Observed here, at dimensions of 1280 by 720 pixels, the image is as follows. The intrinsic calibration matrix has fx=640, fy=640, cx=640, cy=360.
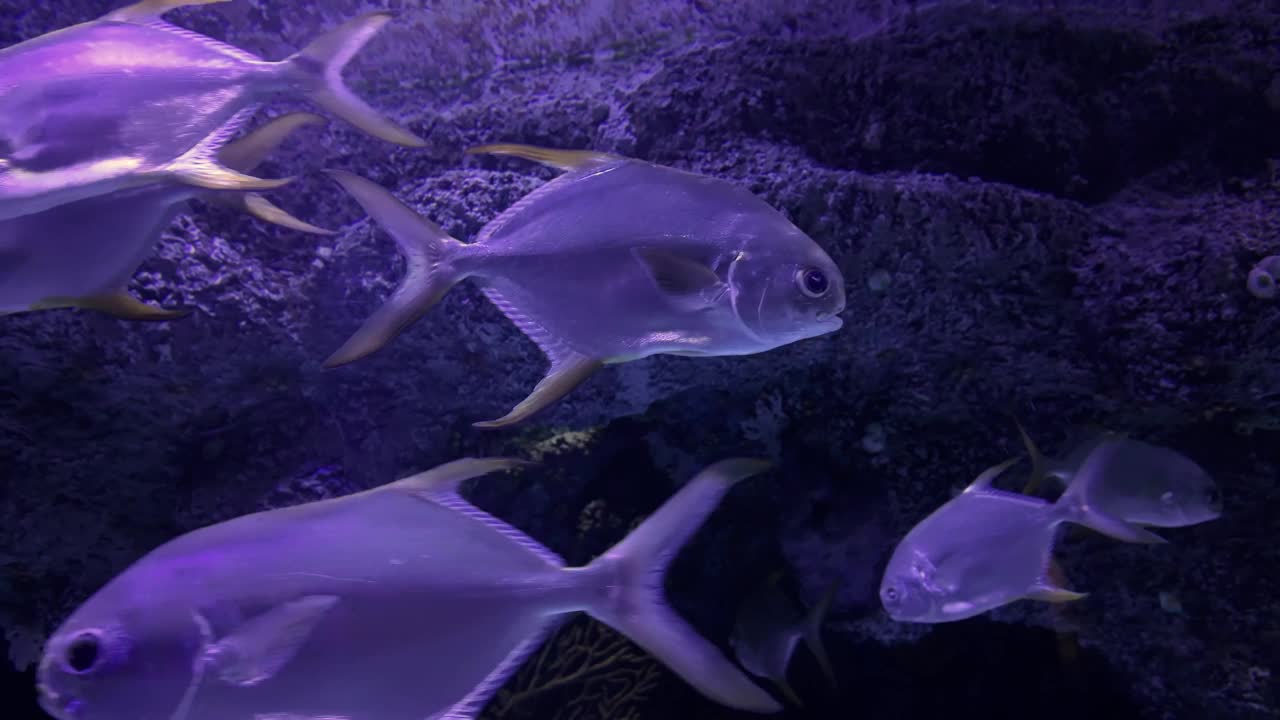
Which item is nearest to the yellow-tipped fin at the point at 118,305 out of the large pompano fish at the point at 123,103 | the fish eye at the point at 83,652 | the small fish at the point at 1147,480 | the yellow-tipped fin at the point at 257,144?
the large pompano fish at the point at 123,103

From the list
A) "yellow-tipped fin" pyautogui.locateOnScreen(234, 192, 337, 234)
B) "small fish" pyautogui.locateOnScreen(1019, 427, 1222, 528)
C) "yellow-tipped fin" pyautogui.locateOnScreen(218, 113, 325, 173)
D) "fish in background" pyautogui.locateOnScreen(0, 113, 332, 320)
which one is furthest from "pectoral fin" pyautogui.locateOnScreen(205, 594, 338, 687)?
"small fish" pyautogui.locateOnScreen(1019, 427, 1222, 528)

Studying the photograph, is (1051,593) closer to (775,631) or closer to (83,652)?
(775,631)

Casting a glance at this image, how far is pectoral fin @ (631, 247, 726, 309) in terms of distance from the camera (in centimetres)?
136

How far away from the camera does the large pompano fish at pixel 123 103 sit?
51.1 inches

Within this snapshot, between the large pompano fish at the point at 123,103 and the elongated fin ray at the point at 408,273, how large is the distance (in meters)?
0.23

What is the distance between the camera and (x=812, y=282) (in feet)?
4.46

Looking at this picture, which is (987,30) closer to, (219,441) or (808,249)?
(808,249)

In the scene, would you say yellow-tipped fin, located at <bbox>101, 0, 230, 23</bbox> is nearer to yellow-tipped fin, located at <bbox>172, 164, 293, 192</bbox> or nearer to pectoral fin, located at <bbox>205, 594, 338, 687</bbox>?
yellow-tipped fin, located at <bbox>172, 164, 293, 192</bbox>

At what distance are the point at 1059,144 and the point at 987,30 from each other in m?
0.58

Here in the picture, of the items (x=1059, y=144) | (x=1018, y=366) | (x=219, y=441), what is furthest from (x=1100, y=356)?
(x=219, y=441)

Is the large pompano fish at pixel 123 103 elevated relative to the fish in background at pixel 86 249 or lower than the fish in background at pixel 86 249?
elevated

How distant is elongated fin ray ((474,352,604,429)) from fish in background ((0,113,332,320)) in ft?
2.82

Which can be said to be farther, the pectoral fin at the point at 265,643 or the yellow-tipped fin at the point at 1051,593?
the yellow-tipped fin at the point at 1051,593

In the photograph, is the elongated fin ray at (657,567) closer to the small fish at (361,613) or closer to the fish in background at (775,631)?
the small fish at (361,613)
